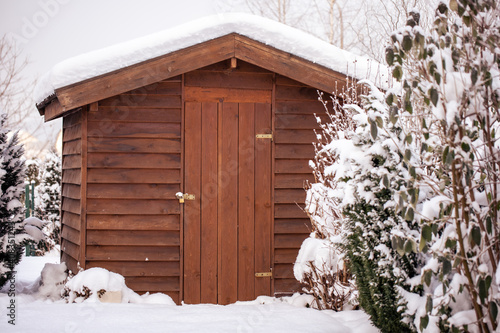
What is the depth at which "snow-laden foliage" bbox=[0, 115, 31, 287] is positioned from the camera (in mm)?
6062

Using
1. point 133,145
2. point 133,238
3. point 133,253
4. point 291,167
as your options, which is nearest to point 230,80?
point 291,167

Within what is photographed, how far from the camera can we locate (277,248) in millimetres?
6238

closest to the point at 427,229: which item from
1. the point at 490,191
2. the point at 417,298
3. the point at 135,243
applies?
the point at 490,191

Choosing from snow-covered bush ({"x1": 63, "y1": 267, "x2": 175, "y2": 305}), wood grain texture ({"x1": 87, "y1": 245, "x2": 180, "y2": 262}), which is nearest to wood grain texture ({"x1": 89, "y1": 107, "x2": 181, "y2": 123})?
wood grain texture ({"x1": 87, "y1": 245, "x2": 180, "y2": 262})

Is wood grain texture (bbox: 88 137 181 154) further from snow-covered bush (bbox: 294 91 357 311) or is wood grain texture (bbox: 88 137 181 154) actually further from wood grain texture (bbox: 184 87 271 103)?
snow-covered bush (bbox: 294 91 357 311)

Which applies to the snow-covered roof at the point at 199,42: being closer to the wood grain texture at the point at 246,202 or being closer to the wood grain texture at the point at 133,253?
the wood grain texture at the point at 246,202

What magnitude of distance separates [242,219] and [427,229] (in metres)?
3.75

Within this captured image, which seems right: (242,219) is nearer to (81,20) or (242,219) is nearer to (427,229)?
(427,229)

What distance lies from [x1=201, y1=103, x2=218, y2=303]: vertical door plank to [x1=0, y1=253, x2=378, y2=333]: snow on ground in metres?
0.73

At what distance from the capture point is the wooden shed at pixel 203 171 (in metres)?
6.00

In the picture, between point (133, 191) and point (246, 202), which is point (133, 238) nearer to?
point (133, 191)

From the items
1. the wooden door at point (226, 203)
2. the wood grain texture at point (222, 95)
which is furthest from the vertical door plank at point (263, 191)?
the wood grain texture at point (222, 95)

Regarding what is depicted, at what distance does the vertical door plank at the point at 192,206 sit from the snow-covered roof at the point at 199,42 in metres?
0.84

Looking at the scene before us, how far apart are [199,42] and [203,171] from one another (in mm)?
1602
